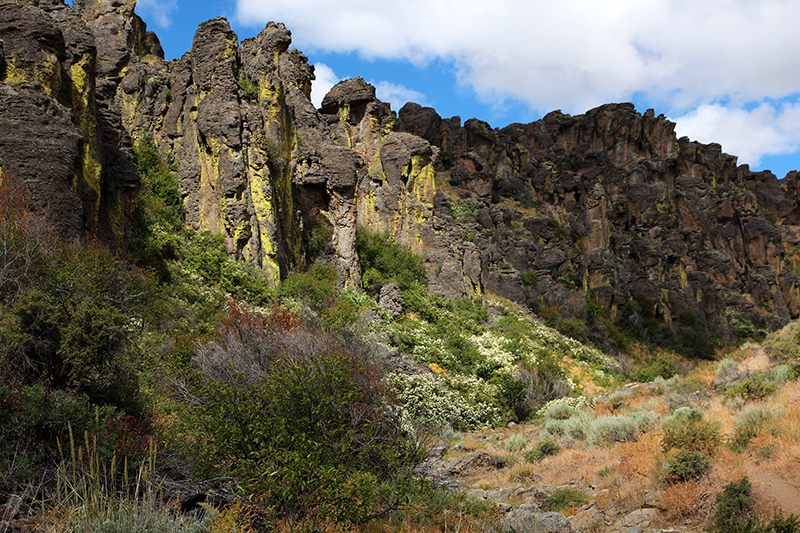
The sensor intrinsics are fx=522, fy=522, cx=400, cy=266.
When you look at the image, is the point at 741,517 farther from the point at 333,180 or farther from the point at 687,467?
the point at 333,180

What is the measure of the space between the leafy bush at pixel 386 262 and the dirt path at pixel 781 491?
63.1 feet

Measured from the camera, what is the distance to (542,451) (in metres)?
12.9

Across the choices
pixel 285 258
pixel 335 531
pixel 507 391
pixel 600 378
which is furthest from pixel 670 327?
pixel 335 531

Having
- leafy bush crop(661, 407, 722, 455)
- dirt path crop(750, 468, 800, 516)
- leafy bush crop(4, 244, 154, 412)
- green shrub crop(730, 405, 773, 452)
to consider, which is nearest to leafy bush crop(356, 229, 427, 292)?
leafy bush crop(4, 244, 154, 412)

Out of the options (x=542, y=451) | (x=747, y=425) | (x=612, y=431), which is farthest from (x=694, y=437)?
(x=542, y=451)

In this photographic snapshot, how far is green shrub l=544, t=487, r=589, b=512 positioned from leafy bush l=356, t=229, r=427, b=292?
17303 millimetres

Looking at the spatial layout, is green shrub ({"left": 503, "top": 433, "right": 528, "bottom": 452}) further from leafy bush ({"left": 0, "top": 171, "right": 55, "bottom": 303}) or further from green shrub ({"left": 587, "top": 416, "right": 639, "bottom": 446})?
leafy bush ({"left": 0, "top": 171, "right": 55, "bottom": 303})

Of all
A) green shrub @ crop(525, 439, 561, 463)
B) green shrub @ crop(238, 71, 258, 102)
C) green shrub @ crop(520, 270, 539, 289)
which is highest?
green shrub @ crop(238, 71, 258, 102)

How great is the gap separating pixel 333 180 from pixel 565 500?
19.5 meters

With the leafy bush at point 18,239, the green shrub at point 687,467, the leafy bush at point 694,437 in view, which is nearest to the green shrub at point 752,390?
the leafy bush at point 694,437

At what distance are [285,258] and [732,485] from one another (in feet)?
56.5

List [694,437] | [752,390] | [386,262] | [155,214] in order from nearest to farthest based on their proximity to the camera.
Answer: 1. [694,437]
2. [752,390]
3. [155,214]
4. [386,262]

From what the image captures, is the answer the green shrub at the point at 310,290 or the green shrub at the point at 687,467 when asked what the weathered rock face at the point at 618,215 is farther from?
the green shrub at the point at 687,467

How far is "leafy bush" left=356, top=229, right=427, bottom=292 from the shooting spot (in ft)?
86.7
